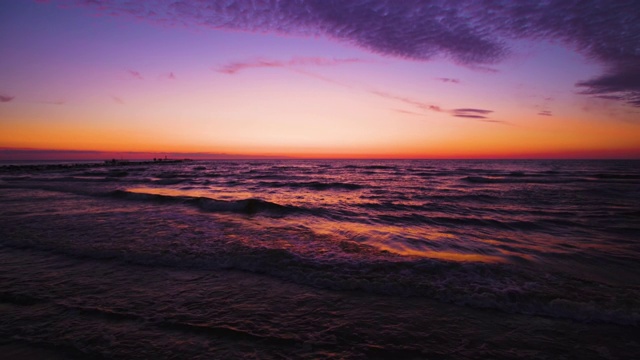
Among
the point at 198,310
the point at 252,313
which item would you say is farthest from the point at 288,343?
the point at 198,310

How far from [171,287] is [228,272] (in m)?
1.23

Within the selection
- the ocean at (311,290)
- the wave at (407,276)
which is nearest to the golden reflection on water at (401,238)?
the ocean at (311,290)

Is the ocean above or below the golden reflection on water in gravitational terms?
above

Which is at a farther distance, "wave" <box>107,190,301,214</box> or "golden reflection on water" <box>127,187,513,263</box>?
"wave" <box>107,190,301,214</box>

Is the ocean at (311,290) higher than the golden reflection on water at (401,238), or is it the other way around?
the ocean at (311,290)

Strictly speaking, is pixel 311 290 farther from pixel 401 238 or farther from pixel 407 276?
pixel 401 238

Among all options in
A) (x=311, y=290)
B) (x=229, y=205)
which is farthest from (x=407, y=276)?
(x=229, y=205)

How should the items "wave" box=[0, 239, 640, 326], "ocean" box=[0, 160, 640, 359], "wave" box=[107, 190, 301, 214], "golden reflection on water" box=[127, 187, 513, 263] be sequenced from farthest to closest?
"wave" box=[107, 190, 301, 214], "golden reflection on water" box=[127, 187, 513, 263], "wave" box=[0, 239, 640, 326], "ocean" box=[0, 160, 640, 359]

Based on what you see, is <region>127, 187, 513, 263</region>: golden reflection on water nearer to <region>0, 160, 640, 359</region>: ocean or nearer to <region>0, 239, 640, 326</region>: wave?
<region>0, 160, 640, 359</region>: ocean

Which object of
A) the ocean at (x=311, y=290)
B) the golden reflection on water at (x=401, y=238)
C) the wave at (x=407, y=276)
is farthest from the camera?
the golden reflection on water at (x=401, y=238)

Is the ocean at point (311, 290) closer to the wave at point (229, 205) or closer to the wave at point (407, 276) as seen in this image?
the wave at point (407, 276)

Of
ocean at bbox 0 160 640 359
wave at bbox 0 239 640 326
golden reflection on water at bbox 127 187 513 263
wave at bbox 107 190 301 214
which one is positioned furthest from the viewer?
wave at bbox 107 190 301 214

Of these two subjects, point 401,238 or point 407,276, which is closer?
point 407,276

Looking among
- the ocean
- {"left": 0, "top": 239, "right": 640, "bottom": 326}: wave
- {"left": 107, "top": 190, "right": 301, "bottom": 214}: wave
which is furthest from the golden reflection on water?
{"left": 107, "top": 190, "right": 301, "bottom": 214}: wave
